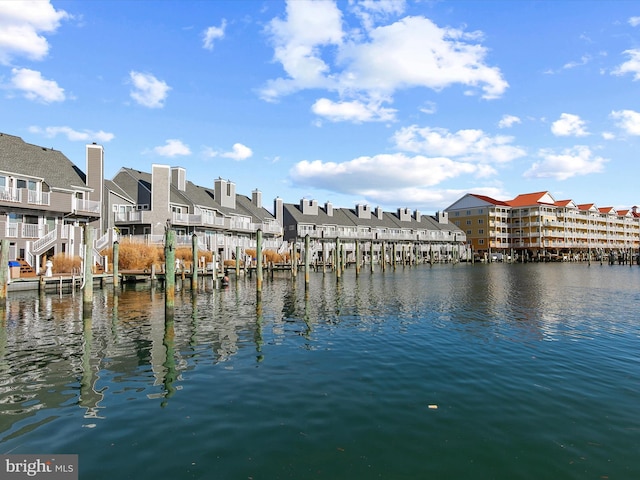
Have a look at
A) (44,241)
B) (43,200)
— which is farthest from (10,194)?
(44,241)

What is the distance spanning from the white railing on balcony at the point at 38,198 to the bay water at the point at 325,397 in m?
21.5

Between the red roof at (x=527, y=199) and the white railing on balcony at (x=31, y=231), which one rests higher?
the red roof at (x=527, y=199)

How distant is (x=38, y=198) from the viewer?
37.3m

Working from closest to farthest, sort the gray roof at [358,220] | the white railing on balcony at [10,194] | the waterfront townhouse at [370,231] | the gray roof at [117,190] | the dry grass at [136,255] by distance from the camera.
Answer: the white railing on balcony at [10,194] < the dry grass at [136,255] < the gray roof at [117,190] < the waterfront townhouse at [370,231] < the gray roof at [358,220]

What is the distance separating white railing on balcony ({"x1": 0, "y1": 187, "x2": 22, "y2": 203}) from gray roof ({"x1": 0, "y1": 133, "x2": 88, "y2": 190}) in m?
2.25

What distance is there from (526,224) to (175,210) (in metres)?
106

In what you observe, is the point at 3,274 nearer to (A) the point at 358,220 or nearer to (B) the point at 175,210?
(B) the point at 175,210

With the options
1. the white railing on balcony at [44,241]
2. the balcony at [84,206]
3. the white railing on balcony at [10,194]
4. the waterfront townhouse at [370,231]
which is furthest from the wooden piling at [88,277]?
the waterfront townhouse at [370,231]

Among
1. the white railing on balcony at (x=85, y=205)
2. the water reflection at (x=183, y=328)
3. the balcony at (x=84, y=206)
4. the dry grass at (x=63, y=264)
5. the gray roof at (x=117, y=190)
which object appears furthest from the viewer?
the gray roof at (x=117, y=190)

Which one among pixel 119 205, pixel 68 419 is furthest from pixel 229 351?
pixel 119 205

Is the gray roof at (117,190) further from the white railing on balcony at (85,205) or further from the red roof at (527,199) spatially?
the red roof at (527,199)

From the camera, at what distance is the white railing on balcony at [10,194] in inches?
1357

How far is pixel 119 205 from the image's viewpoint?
5147 cm

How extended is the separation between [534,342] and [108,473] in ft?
47.8
